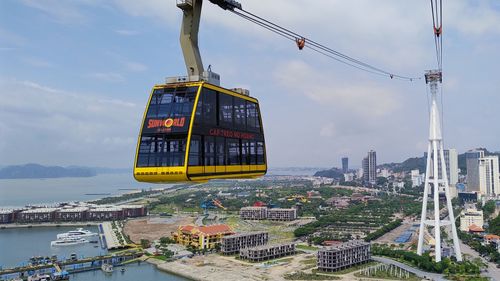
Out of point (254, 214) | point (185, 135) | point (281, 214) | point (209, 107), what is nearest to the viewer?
point (185, 135)

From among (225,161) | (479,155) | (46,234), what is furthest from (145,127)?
(479,155)

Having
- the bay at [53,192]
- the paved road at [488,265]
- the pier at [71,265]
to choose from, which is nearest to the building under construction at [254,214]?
the bay at [53,192]

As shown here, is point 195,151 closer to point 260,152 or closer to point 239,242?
point 260,152

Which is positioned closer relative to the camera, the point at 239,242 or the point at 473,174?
the point at 239,242

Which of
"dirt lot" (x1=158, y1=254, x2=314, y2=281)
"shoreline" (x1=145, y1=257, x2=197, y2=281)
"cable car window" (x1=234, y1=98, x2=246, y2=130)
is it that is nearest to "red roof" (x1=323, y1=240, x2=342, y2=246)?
"dirt lot" (x1=158, y1=254, x2=314, y2=281)

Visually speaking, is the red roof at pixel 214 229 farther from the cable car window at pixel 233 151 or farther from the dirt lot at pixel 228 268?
the cable car window at pixel 233 151

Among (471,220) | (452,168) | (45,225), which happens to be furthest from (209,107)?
(452,168)
